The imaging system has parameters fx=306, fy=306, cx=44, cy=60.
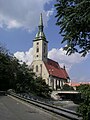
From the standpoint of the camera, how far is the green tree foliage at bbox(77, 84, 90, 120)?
11.0m

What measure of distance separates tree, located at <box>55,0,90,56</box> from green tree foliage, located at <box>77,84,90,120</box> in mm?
6345

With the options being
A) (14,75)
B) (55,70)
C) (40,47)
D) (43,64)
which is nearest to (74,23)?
(14,75)

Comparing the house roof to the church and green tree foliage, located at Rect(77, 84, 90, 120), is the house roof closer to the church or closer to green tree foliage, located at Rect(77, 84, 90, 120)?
the church

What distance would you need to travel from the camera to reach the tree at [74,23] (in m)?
17.4

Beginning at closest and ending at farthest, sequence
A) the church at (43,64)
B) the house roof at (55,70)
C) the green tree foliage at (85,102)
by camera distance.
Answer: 1. the green tree foliage at (85,102)
2. the church at (43,64)
3. the house roof at (55,70)

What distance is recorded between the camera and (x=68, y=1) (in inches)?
776

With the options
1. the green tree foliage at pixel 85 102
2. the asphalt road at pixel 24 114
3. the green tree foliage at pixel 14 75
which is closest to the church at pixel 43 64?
the green tree foliage at pixel 14 75

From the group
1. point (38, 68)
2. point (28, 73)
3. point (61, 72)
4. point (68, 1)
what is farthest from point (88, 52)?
point (61, 72)

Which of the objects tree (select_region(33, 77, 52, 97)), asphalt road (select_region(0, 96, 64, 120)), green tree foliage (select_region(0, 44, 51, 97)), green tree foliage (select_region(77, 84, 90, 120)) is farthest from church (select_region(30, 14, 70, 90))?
green tree foliage (select_region(77, 84, 90, 120))

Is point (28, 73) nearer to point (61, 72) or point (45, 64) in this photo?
point (45, 64)

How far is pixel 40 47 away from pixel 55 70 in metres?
17.3

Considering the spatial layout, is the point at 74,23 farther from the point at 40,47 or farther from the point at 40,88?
the point at 40,47

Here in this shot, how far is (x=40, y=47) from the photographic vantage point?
488 feet

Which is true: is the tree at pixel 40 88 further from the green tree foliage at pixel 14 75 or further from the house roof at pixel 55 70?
the house roof at pixel 55 70
